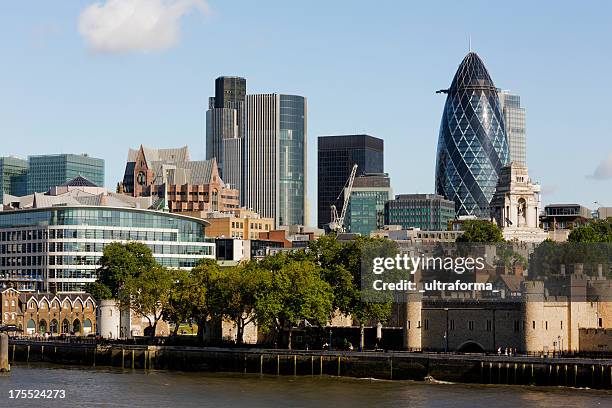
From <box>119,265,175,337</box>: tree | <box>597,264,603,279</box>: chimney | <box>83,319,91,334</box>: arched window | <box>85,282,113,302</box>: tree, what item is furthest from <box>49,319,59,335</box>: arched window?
<box>597,264,603,279</box>: chimney

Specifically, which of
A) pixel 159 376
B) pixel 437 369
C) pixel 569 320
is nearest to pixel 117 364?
pixel 159 376

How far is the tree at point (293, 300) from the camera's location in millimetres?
130000

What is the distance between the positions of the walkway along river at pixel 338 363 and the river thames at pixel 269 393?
1.89m

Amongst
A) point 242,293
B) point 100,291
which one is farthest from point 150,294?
point 100,291

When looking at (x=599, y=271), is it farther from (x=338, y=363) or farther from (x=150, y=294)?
(x=150, y=294)

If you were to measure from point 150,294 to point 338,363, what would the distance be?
3417 cm

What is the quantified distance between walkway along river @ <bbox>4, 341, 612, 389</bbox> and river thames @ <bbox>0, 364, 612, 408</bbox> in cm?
189

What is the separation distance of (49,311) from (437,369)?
83967mm

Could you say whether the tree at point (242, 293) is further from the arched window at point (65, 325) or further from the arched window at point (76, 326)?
the arched window at point (76, 326)

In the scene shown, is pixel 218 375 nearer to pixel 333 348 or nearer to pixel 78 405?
pixel 333 348

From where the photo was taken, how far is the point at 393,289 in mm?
130500

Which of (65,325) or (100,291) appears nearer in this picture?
(100,291)

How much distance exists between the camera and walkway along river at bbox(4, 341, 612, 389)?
4269 inches

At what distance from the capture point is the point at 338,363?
120375 mm
